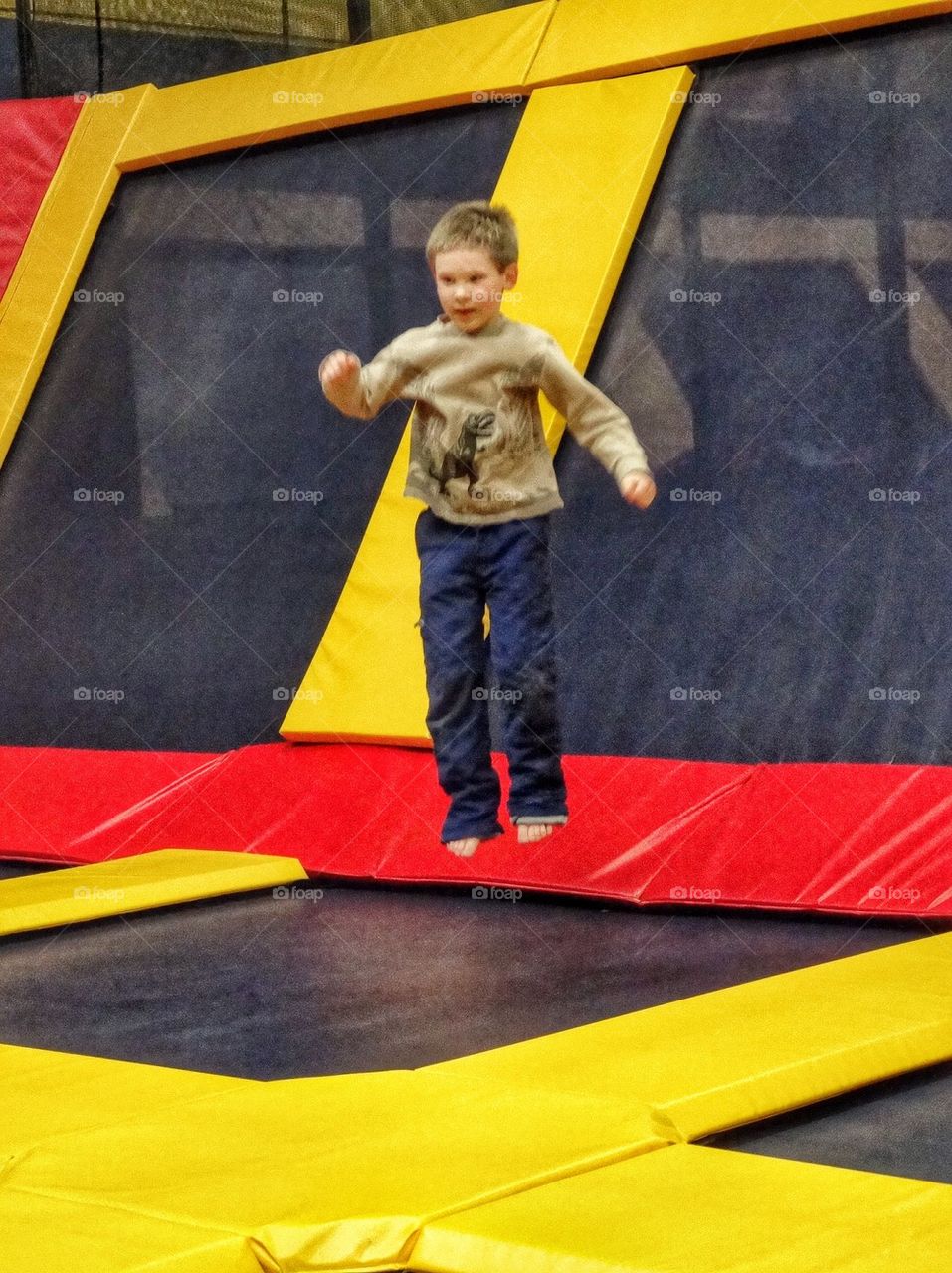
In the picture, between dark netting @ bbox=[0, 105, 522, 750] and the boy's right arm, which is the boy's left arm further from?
dark netting @ bbox=[0, 105, 522, 750]

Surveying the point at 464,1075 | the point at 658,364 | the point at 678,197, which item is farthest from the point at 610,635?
the point at 464,1075

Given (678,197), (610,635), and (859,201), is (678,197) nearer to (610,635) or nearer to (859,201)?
(859,201)

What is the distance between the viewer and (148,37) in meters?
5.47

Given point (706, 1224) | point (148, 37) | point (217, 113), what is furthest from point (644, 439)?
point (148, 37)

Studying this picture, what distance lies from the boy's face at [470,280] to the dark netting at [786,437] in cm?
103

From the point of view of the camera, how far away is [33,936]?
3.26 meters

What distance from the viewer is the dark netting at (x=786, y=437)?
3336mm

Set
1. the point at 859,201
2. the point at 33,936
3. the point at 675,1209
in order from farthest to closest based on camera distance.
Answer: the point at 859,201 < the point at 33,936 < the point at 675,1209

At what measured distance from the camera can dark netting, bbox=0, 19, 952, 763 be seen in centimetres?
337

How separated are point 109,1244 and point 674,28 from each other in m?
3.16

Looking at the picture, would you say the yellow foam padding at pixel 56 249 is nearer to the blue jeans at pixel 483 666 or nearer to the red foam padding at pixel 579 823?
the red foam padding at pixel 579 823

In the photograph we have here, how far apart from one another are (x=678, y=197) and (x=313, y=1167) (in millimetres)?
2697

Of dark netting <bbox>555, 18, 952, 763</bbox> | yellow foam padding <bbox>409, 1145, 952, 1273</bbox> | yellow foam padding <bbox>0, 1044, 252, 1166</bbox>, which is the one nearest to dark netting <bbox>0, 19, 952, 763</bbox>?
dark netting <bbox>555, 18, 952, 763</bbox>

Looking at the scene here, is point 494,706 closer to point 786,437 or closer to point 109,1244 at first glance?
point 786,437
